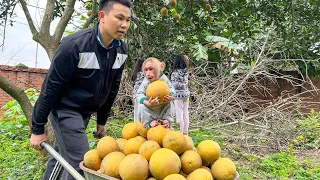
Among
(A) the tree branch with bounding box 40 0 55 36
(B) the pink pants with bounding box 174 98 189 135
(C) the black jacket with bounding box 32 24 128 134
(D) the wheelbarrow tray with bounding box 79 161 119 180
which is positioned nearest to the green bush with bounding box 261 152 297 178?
(B) the pink pants with bounding box 174 98 189 135

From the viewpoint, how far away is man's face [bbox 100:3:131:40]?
215 centimetres

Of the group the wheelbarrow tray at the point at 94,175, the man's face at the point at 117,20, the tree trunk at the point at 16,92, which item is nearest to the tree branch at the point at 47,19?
the tree trunk at the point at 16,92

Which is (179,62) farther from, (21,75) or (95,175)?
(21,75)

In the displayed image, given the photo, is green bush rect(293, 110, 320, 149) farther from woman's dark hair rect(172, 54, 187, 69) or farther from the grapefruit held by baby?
the grapefruit held by baby

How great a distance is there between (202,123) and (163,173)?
471 centimetres

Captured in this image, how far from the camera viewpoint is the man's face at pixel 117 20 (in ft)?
7.07

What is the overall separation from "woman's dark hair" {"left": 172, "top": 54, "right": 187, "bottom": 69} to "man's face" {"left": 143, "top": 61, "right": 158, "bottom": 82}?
5.90 feet

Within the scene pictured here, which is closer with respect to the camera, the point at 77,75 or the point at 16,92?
the point at 77,75

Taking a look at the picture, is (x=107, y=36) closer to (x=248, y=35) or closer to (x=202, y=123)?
(x=248, y=35)

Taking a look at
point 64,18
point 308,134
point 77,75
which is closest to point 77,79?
point 77,75

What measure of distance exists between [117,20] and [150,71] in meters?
0.81

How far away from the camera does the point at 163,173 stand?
51.7 inches

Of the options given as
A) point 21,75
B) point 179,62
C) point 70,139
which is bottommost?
point 21,75

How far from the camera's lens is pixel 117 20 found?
216cm
